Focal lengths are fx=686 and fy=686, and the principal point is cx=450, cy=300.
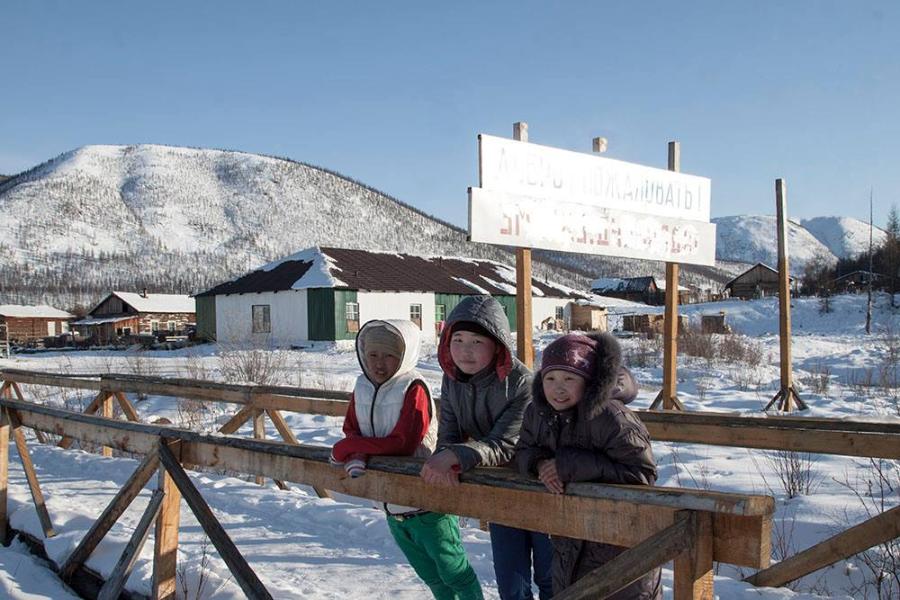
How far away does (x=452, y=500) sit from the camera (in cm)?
237

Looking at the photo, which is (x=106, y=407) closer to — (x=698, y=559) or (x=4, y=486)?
(x=4, y=486)

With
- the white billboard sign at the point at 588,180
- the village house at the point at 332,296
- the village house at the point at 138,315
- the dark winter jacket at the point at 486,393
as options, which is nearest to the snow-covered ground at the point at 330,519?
the dark winter jacket at the point at 486,393

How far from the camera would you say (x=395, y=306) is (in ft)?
99.6

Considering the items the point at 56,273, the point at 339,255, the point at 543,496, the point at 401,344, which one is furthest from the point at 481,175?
the point at 56,273

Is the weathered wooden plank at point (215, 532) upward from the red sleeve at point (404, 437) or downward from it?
downward

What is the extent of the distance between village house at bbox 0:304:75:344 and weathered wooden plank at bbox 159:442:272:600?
207 feet

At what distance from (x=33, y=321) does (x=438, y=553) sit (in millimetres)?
67942

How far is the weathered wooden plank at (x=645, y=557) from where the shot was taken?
1791 millimetres

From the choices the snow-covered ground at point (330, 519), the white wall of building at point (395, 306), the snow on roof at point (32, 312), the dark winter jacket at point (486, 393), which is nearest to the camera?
the dark winter jacket at point (486, 393)

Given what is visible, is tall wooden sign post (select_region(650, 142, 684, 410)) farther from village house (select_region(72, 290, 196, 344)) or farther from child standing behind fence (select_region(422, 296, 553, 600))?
village house (select_region(72, 290, 196, 344))

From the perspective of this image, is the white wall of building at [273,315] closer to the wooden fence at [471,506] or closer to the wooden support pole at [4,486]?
the wooden support pole at [4,486]

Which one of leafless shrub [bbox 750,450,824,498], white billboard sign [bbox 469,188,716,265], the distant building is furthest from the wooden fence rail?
the distant building

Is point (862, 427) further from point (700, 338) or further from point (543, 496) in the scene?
point (700, 338)

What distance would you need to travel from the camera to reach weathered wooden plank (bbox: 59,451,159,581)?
3695 millimetres
